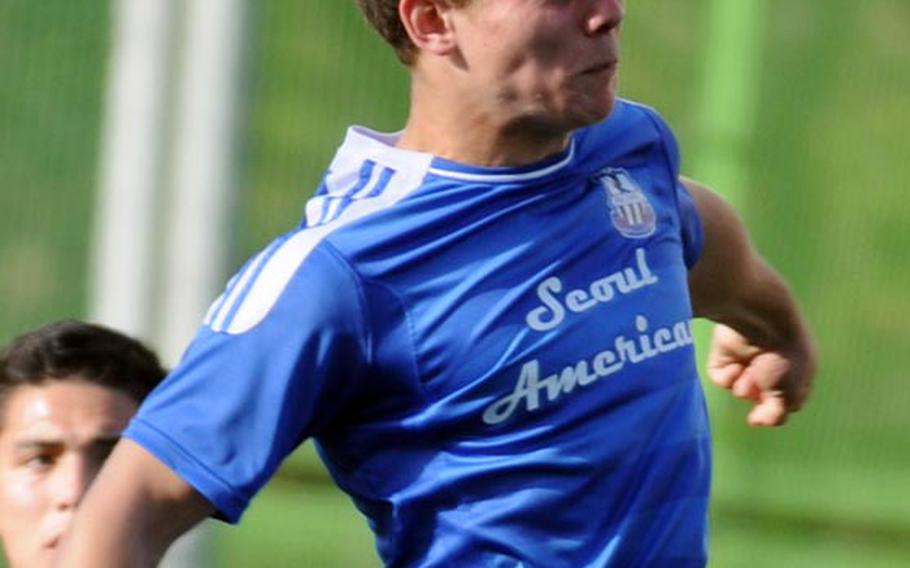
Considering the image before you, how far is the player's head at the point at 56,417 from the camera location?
10.7ft

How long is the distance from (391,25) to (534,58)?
285mm

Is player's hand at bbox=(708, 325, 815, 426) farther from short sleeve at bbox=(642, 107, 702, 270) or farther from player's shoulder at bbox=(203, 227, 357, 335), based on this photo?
player's shoulder at bbox=(203, 227, 357, 335)

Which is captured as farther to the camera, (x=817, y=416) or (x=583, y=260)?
(x=817, y=416)

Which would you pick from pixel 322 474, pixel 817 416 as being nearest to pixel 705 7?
pixel 817 416

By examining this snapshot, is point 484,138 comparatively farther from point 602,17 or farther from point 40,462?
point 40,462

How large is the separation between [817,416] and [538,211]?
221 cm

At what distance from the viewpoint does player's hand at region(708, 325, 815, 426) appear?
371cm

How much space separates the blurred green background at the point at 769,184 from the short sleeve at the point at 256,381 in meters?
2.08

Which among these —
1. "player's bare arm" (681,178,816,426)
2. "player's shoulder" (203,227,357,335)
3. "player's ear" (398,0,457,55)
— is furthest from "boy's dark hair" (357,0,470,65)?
"player's bare arm" (681,178,816,426)

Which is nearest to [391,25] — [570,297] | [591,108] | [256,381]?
[591,108]

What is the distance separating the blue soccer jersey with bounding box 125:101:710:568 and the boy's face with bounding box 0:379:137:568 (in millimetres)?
378

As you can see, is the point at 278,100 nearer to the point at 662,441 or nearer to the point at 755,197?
A: the point at 755,197

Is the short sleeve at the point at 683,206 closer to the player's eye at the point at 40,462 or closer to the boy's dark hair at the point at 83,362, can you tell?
the boy's dark hair at the point at 83,362

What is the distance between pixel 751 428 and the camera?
5141 millimetres
